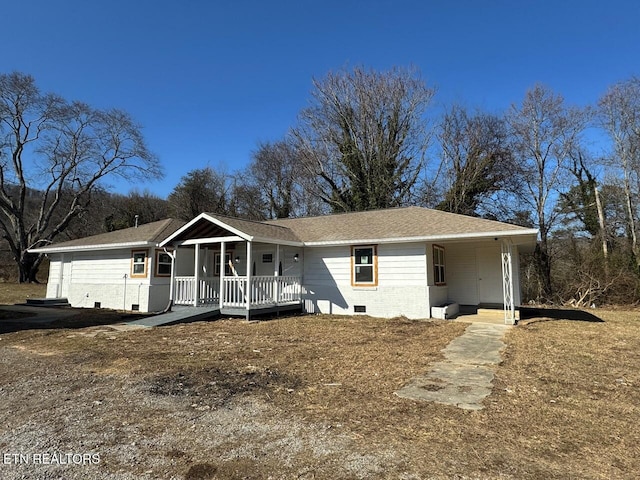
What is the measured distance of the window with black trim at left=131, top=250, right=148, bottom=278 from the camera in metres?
14.8

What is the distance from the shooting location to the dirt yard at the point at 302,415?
294 cm

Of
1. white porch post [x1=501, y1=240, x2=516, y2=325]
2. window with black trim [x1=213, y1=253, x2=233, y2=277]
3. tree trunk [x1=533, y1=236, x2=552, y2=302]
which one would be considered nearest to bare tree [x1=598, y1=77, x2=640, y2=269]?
tree trunk [x1=533, y1=236, x2=552, y2=302]

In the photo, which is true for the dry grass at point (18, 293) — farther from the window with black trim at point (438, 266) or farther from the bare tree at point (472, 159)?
the bare tree at point (472, 159)

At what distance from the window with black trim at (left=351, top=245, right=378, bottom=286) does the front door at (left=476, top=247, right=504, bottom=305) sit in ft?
14.1

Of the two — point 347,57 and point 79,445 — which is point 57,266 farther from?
point 347,57

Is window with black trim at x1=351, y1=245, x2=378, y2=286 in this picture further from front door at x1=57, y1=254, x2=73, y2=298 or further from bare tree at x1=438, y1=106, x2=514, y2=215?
front door at x1=57, y1=254, x2=73, y2=298

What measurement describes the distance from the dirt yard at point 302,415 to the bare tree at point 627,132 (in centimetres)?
1530

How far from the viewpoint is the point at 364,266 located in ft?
42.8

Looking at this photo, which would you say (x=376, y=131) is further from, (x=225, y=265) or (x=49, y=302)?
(x=49, y=302)

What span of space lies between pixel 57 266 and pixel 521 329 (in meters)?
20.4

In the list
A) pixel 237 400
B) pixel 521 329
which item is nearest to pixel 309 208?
pixel 521 329

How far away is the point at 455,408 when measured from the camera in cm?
423

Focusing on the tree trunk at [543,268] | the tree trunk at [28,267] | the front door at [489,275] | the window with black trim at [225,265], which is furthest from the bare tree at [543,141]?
the tree trunk at [28,267]

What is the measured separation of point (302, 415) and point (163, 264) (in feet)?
41.3
